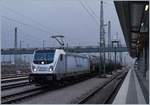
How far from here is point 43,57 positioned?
26.5 m

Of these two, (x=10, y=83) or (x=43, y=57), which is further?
(x=10, y=83)

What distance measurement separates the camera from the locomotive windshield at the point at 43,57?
A: 26234mm

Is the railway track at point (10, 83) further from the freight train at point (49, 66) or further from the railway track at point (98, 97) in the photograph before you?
the railway track at point (98, 97)

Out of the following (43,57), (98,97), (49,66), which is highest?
(43,57)

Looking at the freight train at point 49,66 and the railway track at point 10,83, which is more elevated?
the freight train at point 49,66

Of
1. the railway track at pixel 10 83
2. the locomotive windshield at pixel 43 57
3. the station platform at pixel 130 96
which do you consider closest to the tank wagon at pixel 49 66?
the locomotive windshield at pixel 43 57

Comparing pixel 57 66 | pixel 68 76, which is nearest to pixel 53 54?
pixel 57 66

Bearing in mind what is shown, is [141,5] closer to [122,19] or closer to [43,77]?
[122,19]

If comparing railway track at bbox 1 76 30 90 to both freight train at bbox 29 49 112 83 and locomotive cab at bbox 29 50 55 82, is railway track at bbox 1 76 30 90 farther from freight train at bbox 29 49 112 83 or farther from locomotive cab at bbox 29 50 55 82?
freight train at bbox 29 49 112 83

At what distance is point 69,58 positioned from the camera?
30656mm

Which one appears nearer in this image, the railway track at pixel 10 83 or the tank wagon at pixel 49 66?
the tank wagon at pixel 49 66

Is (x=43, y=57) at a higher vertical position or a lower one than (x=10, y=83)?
higher

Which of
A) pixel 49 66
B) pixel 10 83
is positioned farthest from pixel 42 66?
pixel 10 83

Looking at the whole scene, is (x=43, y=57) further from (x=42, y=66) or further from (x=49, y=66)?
(x=49, y=66)
